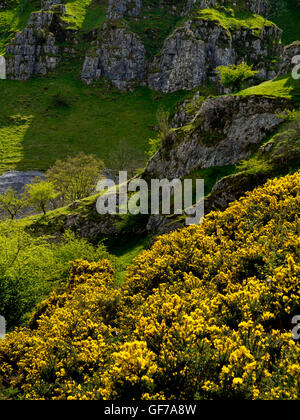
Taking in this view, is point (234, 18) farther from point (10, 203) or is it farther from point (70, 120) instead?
point (10, 203)

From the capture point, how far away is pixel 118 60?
157 m

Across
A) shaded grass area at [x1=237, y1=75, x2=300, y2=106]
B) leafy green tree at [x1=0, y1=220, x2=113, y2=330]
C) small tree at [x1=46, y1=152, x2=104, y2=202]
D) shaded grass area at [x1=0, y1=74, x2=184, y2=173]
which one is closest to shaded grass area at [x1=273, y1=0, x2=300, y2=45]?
shaded grass area at [x1=0, y1=74, x2=184, y2=173]

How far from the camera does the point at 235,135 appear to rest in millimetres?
35062

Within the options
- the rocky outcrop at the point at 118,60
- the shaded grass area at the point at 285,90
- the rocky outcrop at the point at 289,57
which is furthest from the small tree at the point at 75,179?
the rocky outcrop at the point at 118,60

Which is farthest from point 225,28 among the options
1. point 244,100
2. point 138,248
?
point 138,248

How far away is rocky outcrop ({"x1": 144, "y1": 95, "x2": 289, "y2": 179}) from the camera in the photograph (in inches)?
1328

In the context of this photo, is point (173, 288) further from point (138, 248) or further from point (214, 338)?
point (138, 248)

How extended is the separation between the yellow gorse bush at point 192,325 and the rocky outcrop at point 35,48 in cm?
17008

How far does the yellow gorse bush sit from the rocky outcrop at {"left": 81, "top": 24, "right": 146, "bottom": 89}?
154625 mm

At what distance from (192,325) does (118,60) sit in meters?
173

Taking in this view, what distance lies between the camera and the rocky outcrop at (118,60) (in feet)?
513

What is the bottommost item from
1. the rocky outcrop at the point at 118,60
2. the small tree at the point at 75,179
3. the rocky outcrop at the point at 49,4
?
the small tree at the point at 75,179

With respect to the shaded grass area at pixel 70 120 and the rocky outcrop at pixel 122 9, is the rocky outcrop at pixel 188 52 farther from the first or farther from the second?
the shaded grass area at pixel 70 120

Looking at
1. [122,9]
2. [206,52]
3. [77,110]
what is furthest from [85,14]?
[206,52]
